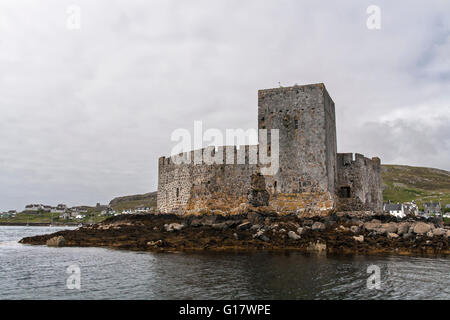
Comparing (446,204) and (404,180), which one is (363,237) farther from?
(404,180)

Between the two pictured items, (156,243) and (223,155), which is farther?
(223,155)

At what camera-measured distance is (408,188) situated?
319 ft

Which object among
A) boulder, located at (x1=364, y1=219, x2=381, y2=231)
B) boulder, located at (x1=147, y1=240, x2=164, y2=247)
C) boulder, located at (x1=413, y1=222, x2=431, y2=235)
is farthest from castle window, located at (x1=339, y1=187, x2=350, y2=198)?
boulder, located at (x1=147, y1=240, x2=164, y2=247)

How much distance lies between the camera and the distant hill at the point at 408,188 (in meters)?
85.1

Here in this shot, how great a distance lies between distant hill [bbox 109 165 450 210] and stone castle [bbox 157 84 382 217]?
59.6m

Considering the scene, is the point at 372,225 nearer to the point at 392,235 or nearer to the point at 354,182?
the point at 392,235

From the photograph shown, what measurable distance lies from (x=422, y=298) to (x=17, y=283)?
1013 centimetres

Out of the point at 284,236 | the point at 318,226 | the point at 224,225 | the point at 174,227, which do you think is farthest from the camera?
the point at 174,227

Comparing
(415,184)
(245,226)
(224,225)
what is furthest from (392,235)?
(415,184)

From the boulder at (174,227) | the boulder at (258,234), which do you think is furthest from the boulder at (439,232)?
the boulder at (174,227)

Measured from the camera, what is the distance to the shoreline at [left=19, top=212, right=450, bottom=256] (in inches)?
662

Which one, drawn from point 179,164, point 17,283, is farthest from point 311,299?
point 179,164

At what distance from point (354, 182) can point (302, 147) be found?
471 centimetres

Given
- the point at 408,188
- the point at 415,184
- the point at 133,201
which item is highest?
the point at 415,184
